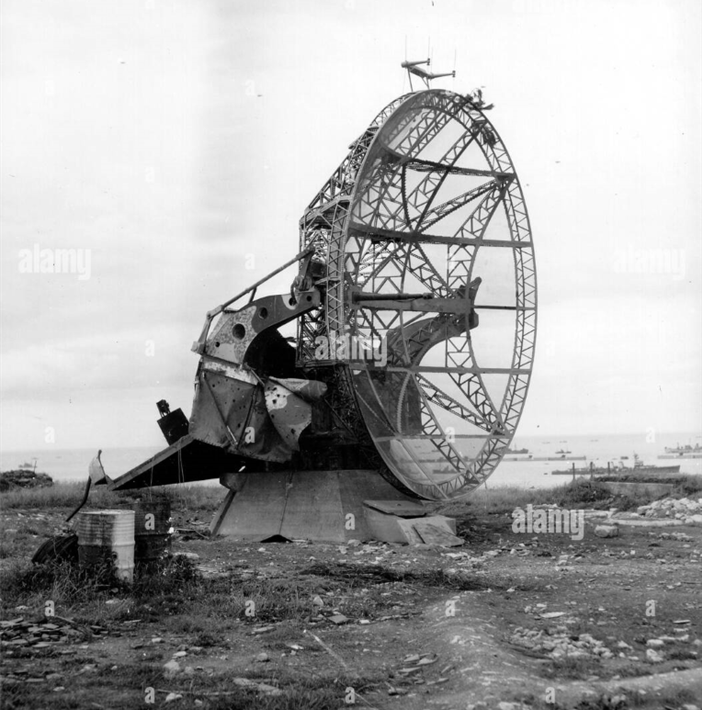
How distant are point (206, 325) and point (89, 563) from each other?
8960 mm

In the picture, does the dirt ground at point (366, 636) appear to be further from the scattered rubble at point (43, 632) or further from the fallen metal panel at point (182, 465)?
the fallen metal panel at point (182, 465)

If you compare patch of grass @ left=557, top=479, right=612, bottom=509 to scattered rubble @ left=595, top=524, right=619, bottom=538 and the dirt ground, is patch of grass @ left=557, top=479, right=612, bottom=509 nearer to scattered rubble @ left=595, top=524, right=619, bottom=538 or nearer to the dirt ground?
scattered rubble @ left=595, top=524, right=619, bottom=538

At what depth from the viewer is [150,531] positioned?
13.8 metres

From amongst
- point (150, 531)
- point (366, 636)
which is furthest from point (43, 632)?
point (366, 636)

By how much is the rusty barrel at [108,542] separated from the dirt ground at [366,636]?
444 mm

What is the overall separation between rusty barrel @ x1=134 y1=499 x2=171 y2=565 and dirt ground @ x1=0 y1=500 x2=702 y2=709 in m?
0.47

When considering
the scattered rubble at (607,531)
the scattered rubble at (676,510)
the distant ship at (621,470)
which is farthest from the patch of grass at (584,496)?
the scattered rubble at (607,531)

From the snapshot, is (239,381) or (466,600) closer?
(466,600)

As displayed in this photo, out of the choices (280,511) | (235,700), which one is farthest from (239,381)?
(235,700)

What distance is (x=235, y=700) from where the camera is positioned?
26.5 ft

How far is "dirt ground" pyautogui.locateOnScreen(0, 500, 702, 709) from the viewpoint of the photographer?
825cm

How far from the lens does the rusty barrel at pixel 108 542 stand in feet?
42.7

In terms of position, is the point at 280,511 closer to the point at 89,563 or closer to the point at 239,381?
the point at 239,381

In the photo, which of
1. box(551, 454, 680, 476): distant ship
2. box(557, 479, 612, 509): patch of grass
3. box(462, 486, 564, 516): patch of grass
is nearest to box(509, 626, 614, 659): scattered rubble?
box(462, 486, 564, 516): patch of grass
